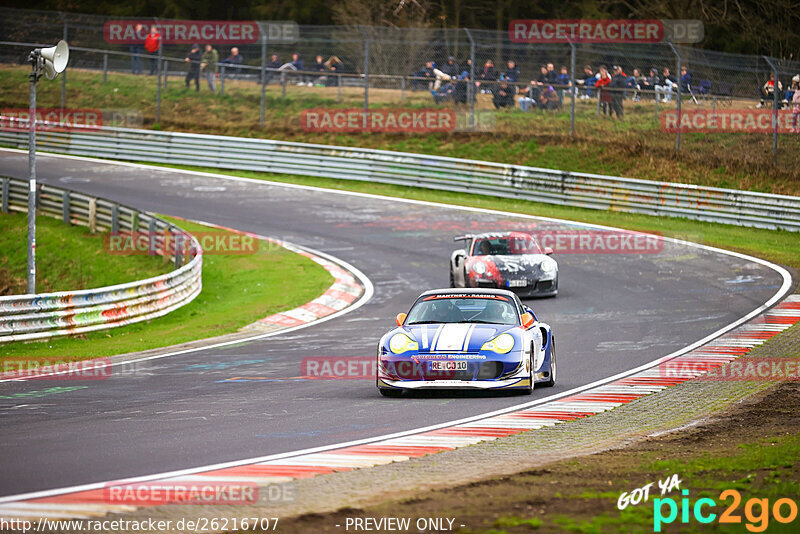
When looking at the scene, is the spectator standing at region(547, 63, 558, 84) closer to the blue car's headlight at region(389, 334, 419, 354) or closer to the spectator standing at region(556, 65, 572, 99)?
the spectator standing at region(556, 65, 572, 99)

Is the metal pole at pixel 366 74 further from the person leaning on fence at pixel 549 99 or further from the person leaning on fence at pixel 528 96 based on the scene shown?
the person leaning on fence at pixel 549 99

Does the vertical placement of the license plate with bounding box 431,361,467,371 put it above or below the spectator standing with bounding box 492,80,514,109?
below

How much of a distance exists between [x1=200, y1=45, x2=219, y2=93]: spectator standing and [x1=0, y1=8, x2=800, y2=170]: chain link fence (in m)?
0.05

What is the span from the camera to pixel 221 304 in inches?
840

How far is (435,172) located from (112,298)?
54.8ft

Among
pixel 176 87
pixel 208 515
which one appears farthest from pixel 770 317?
pixel 176 87

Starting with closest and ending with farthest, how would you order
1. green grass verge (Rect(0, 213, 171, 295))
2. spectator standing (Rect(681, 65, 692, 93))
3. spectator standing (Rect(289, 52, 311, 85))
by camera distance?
1. green grass verge (Rect(0, 213, 171, 295))
2. spectator standing (Rect(681, 65, 692, 93))
3. spectator standing (Rect(289, 52, 311, 85))

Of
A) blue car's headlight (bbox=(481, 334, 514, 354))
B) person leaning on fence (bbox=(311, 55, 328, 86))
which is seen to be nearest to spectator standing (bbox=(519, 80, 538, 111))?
person leaning on fence (bbox=(311, 55, 328, 86))

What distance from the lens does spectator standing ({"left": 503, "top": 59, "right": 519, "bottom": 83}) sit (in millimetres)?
33094

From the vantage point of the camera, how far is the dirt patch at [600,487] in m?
5.93

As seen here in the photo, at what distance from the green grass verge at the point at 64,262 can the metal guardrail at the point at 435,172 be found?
8.82m

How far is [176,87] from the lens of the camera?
3806 cm

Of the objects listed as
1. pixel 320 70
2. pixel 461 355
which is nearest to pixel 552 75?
pixel 320 70

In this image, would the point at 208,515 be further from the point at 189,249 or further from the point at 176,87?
the point at 176,87
